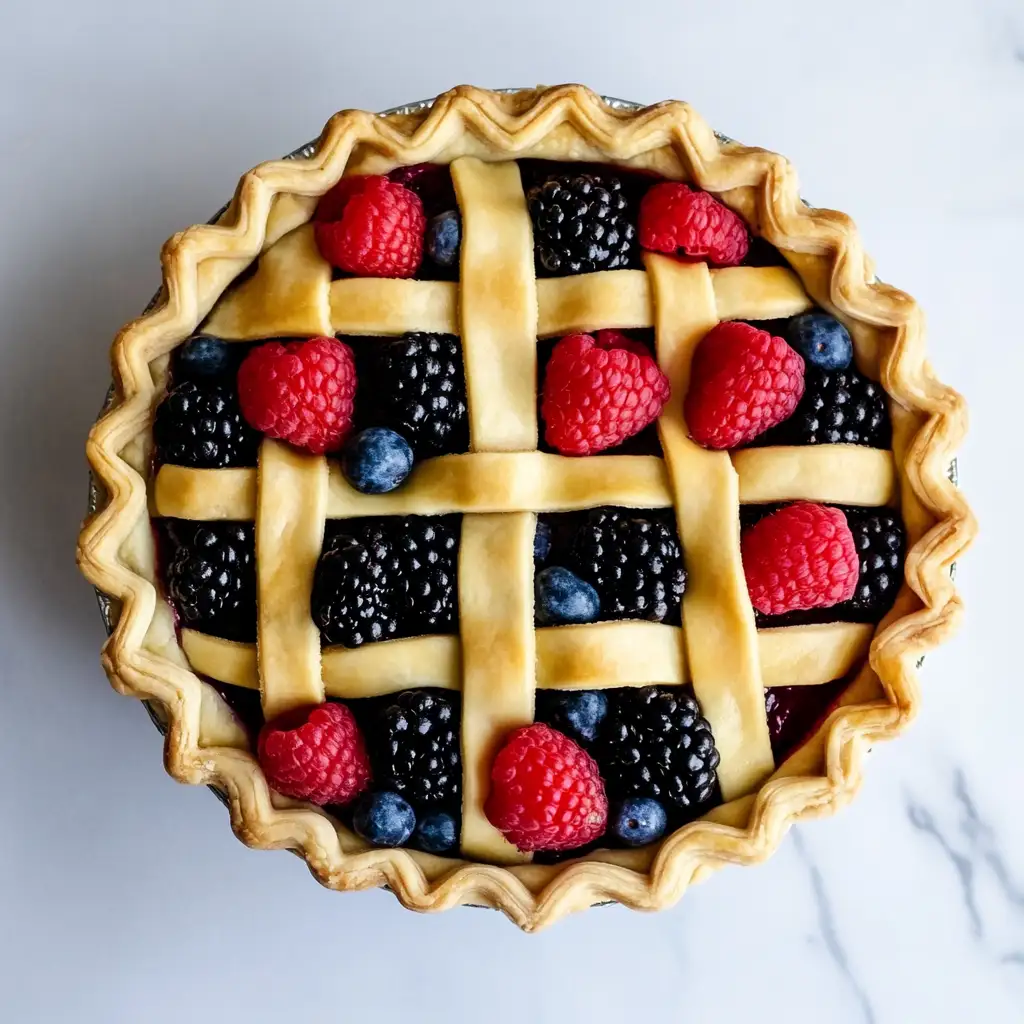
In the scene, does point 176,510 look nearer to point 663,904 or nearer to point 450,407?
point 450,407

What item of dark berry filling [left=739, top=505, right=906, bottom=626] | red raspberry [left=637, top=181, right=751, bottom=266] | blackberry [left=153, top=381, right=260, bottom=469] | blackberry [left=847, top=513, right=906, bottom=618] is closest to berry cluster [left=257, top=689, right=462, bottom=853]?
blackberry [left=153, top=381, right=260, bottom=469]

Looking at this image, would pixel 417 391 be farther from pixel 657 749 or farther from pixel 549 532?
pixel 657 749

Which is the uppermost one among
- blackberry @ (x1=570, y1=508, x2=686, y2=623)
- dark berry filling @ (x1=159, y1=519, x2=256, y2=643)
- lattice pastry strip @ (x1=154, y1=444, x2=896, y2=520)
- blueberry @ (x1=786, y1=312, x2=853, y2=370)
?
blueberry @ (x1=786, y1=312, x2=853, y2=370)

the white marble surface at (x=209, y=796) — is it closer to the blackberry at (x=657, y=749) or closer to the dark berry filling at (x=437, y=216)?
the dark berry filling at (x=437, y=216)

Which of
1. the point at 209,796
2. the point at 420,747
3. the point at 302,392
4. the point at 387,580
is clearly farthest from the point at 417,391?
the point at 209,796

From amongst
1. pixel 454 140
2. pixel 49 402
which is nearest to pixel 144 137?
pixel 49 402

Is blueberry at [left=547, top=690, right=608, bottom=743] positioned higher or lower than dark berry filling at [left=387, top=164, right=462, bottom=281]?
lower

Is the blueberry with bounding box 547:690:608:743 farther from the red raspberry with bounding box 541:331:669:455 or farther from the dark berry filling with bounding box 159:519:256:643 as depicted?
the dark berry filling with bounding box 159:519:256:643
